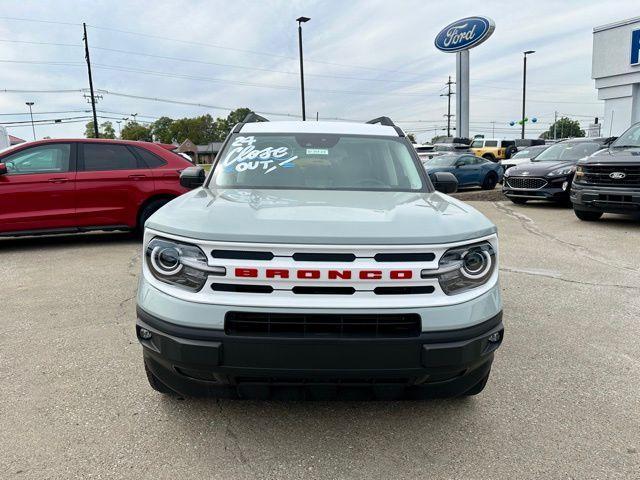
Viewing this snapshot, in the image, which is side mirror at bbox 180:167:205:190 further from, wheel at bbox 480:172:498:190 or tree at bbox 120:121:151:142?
tree at bbox 120:121:151:142

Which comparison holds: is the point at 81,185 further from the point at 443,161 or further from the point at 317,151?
the point at 443,161

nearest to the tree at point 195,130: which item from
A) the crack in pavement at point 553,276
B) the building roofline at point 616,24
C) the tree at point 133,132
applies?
the tree at point 133,132

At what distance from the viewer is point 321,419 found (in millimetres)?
2701

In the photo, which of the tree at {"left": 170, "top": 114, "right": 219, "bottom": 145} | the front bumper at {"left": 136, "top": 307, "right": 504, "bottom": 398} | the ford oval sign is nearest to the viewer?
the front bumper at {"left": 136, "top": 307, "right": 504, "bottom": 398}

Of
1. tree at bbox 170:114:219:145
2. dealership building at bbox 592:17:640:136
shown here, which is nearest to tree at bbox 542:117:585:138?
tree at bbox 170:114:219:145

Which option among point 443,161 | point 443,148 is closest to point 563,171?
point 443,161

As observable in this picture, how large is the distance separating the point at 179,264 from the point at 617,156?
28.3 ft

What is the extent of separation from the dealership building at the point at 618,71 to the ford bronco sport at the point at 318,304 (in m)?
24.3

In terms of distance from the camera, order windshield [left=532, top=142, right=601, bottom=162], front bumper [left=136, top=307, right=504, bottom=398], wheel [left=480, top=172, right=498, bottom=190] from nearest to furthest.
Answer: front bumper [left=136, top=307, right=504, bottom=398], windshield [left=532, top=142, right=601, bottom=162], wheel [left=480, top=172, right=498, bottom=190]

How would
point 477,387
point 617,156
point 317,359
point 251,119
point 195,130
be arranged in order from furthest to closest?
1. point 195,130
2. point 617,156
3. point 251,119
4. point 477,387
5. point 317,359

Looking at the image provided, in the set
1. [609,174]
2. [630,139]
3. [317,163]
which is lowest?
[609,174]

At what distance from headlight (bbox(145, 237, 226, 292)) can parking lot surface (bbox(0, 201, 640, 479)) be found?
881 millimetres

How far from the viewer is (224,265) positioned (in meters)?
2.16

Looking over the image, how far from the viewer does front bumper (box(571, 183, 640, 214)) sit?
27.0 ft
